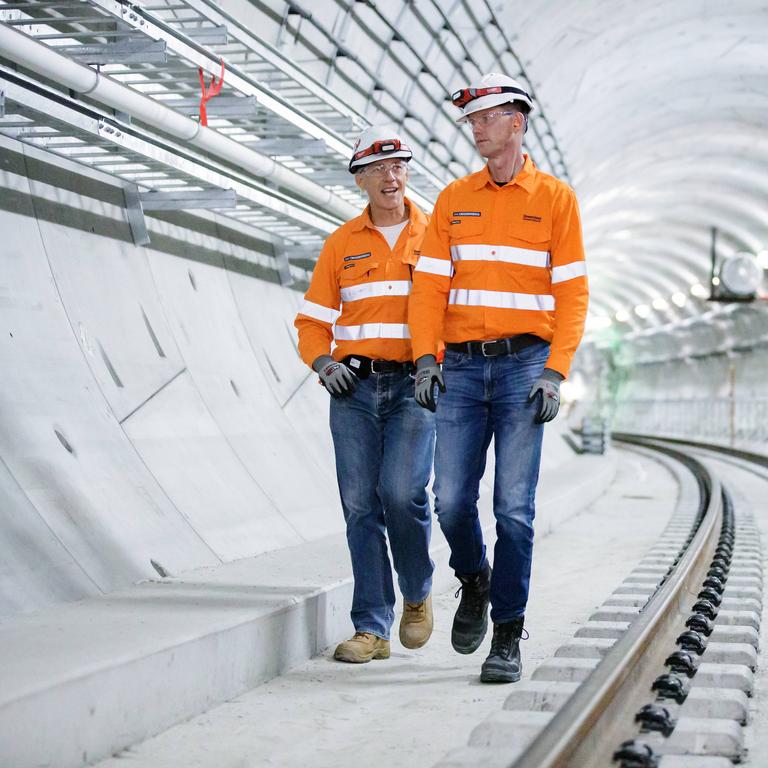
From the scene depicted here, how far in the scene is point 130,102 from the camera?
6.18 meters

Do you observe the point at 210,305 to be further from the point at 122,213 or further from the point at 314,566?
the point at 314,566

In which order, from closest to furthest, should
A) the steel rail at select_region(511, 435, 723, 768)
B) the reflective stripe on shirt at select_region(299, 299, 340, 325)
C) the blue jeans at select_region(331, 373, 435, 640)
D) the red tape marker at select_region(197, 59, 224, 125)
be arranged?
the steel rail at select_region(511, 435, 723, 768)
the blue jeans at select_region(331, 373, 435, 640)
the reflective stripe on shirt at select_region(299, 299, 340, 325)
the red tape marker at select_region(197, 59, 224, 125)

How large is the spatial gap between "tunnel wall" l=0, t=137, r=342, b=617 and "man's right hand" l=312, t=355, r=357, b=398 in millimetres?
1273

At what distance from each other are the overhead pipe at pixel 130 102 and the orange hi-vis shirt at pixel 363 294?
59.6 inches

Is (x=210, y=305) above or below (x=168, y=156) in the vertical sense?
below

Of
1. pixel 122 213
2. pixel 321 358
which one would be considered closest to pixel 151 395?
pixel 122 213

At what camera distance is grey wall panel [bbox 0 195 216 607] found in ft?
17.2

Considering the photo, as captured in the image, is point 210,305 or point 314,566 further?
point 210,305

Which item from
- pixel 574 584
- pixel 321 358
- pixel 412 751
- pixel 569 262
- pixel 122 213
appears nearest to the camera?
pixel 412 751

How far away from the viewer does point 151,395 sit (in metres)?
6.72

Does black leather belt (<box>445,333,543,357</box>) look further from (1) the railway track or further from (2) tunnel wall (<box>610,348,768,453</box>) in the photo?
(2) tunnel wall (<box>610,348,768,453</box>)

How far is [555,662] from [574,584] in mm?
3542

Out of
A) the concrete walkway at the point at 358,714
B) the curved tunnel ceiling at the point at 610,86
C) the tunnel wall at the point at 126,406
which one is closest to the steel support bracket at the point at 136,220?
the tunnel wall at the point at 126,406

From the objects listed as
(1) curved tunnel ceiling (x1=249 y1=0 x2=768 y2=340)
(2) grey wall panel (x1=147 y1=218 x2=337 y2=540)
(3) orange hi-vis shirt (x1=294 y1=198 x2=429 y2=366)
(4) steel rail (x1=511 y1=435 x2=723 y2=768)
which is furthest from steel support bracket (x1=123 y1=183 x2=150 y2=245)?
(4) steel rail (x1=511 y1=435 x2=723 y2=768)
